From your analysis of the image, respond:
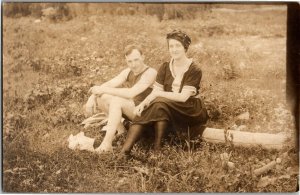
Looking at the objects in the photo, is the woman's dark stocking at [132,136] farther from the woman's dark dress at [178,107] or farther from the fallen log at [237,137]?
the fallen log at [237,137]

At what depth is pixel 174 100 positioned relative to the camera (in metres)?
3.67

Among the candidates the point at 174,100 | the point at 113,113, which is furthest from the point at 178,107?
the point at 113,113

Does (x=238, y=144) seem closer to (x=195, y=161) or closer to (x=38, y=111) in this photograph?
(x=195, y=161)

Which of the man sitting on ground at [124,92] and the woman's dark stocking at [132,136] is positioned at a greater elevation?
the man sitting on ground at [124,92]

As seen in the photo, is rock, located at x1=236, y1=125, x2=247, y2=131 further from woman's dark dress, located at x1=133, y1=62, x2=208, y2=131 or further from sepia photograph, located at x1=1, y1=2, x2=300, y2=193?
woman's dark dress, located at x1=133, y1=62, x2=208, y2=131

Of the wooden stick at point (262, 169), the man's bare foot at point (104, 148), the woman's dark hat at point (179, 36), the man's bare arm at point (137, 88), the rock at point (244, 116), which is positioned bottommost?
the wooden stick at point (262, 169)

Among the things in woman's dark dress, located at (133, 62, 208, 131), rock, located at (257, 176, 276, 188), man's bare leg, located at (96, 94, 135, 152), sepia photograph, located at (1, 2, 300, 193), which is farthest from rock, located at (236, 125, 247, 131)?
man's bare leg, located at (96, 94, 135, 152)

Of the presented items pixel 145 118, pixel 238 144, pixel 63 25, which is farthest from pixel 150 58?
pixel 238 144

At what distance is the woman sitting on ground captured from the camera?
365 centimetres

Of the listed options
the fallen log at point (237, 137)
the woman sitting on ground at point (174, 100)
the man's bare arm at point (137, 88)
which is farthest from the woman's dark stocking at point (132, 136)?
the fallen log at point (237, 137)

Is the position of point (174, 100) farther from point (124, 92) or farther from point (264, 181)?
point (264, 181)

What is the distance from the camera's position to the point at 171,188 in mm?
3607

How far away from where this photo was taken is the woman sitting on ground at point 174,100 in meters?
3.65

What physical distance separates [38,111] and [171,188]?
123cm
